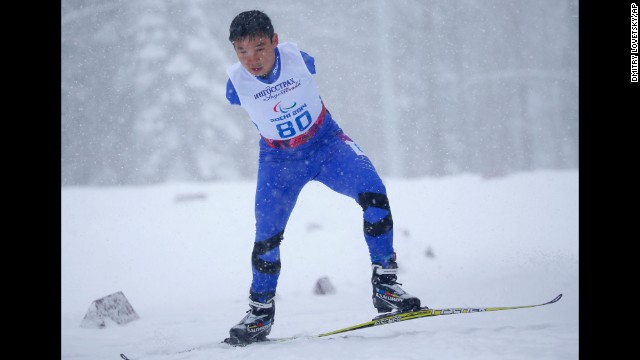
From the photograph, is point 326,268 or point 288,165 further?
point 326,268

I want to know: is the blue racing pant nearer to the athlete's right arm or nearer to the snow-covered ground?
the athlete's right arm

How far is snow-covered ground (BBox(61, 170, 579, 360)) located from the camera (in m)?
3.67

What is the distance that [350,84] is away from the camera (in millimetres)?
25500

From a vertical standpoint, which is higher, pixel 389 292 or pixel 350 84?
pixel 350 84

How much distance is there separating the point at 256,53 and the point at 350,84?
21.9 m

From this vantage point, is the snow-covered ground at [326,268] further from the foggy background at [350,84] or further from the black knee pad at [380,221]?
the foggy background at [350,84]

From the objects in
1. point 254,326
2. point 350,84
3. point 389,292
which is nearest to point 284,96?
point 389,292

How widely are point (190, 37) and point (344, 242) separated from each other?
13.0m

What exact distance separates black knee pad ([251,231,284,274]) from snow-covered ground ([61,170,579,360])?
0.62 meters

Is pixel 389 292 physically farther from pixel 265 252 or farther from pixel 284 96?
pixel 284 96

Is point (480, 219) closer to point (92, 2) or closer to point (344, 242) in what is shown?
point (344, 242)

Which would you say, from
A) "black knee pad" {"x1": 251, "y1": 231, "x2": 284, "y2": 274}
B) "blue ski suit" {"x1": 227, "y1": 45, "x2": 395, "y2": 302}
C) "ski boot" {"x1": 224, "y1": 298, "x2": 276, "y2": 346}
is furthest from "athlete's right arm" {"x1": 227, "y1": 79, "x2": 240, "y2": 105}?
"ski boot" {"x1": 224, "y1": 298, "x2": 276, "y2": 346}

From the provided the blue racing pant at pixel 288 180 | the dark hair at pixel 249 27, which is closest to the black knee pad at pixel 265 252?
the blue racing pant at pixel 288 180
